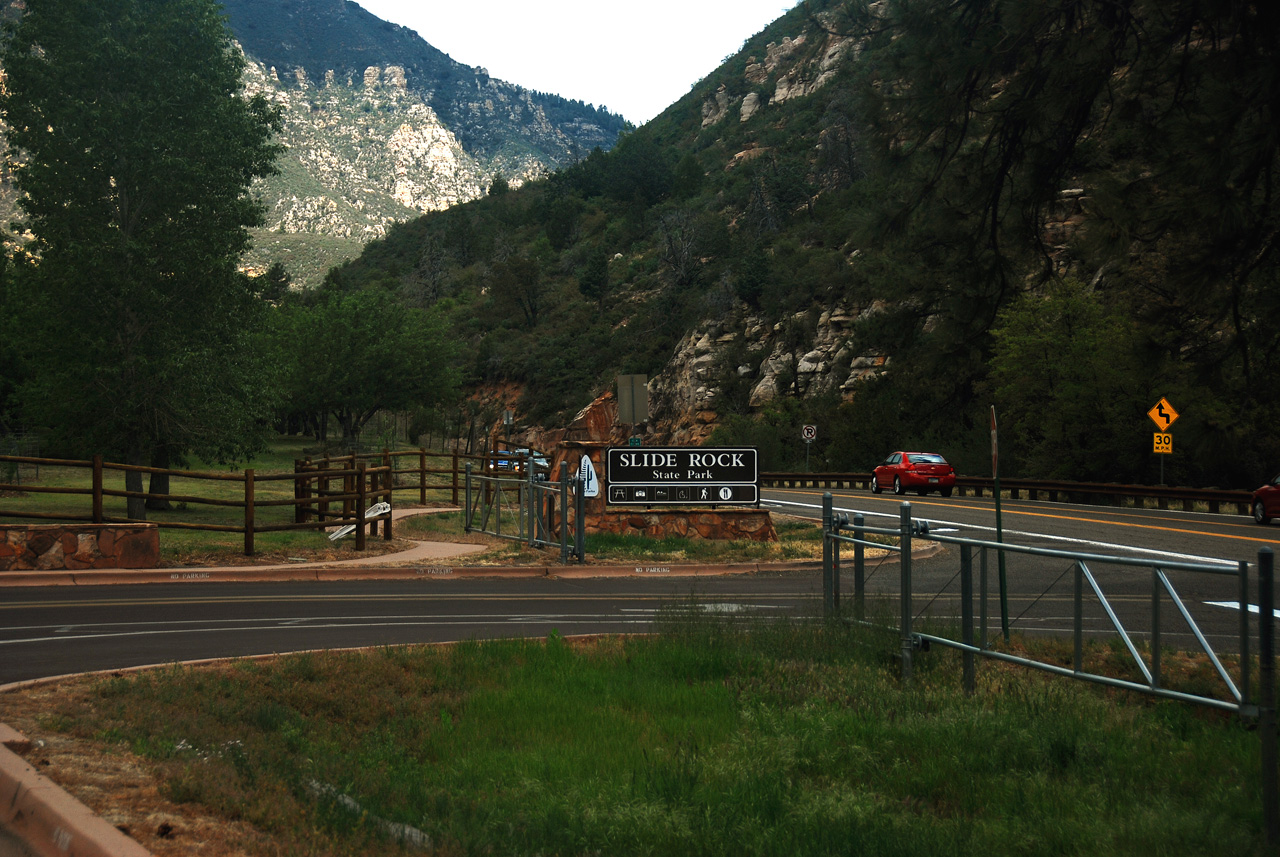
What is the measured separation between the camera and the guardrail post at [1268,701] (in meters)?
5.17

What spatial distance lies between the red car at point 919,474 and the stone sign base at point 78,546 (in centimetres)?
2852

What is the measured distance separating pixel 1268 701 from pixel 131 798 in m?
5.73

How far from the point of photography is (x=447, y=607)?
14156 mm

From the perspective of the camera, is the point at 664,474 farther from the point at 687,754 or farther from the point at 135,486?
the point at 687,754

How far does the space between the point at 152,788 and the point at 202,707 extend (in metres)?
2.04

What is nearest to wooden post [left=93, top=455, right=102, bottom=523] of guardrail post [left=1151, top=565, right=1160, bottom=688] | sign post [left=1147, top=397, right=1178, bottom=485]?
guardrail post [left=1151, top=565, right=1160, bottom=688]

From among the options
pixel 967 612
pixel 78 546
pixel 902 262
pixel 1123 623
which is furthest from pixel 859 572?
pixel 78 546

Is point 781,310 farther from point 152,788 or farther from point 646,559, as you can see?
point 152,788

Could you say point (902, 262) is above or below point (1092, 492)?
above

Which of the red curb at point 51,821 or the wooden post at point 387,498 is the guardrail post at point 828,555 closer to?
the red curb at point 51,821

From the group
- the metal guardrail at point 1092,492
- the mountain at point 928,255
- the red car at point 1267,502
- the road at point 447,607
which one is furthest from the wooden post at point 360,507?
the metal guardrail at point 1092,492

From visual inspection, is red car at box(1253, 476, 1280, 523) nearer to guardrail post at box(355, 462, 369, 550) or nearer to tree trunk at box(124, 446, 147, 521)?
guardrail post at box(355, 462, 369, 550)

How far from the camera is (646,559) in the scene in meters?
20.0

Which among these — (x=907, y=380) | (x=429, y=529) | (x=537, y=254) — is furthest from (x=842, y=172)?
(x=429, y=529)
